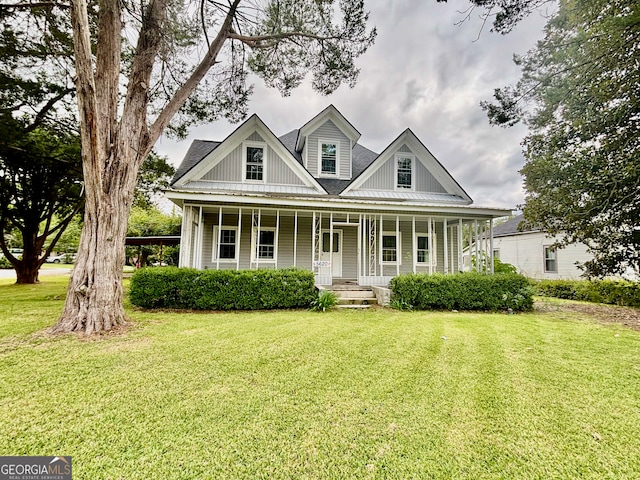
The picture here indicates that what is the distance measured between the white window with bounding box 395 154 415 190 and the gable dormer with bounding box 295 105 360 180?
7.49 ft

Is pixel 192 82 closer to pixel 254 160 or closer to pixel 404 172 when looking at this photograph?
pixel 254 160

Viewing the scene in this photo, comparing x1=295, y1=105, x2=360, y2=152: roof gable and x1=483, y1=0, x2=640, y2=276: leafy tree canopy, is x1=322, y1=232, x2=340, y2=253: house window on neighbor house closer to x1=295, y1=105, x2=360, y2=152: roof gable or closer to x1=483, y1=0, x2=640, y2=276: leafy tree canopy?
x1=295, y1=105, x2=360, y2=152: roof gable

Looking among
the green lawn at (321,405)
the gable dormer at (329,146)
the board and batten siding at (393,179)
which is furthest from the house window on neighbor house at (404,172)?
the green lawn at (321,405)

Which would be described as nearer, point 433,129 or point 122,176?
point 122,176

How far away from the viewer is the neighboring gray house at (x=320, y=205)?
10.3 meters

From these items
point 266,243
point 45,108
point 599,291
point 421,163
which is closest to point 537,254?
point 599,291

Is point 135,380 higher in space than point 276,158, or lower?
lower

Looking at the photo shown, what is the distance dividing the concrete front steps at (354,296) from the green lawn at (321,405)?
352 centimetres

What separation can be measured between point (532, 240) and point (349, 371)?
774 inches

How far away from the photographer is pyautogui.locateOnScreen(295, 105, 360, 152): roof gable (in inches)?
512

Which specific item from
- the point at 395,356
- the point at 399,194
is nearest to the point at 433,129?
the point at 399,194

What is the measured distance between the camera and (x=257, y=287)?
8305mm

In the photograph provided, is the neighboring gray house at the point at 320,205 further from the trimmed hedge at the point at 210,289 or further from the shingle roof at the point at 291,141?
the trimmed hedge at the point at 210,289

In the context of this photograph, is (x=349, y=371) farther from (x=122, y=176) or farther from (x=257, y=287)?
(x=122, y=176)
